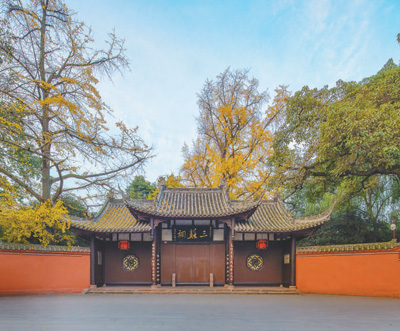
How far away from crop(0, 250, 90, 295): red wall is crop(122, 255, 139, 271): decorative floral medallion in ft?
4.71

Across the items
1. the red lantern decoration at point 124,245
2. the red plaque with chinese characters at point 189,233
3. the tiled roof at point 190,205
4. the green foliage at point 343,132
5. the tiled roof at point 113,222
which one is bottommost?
the red lantern decoration at point 124,245

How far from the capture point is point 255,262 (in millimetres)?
11812

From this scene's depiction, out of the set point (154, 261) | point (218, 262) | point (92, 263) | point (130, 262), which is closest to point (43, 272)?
point (92, 263)

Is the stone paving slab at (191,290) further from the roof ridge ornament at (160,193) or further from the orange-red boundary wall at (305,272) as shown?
the roof ridge ornament at (160,193)

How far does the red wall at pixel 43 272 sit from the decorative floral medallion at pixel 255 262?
604 centimetres

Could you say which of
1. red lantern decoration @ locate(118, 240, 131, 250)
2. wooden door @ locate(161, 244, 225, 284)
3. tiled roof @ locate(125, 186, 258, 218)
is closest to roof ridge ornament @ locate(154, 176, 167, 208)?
tiled roof @ locate(125, 186, 258, 218)

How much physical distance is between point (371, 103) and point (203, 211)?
6696mm

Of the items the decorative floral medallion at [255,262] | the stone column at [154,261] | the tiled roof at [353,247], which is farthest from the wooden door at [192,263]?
the tiled roof at [353,247]

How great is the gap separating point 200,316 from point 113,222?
6.66m

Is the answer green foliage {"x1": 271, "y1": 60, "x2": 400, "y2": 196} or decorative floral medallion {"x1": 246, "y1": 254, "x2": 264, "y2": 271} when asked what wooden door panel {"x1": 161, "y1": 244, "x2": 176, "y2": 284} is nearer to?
decorative floral medallion {"x1": 246, "y1": 254, "x2": 264, "y2": 271}

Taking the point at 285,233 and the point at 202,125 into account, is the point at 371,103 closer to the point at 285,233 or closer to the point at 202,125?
the point at 285,233

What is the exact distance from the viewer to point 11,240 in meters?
10.1

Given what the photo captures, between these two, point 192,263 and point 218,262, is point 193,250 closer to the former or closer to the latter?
point 192,263

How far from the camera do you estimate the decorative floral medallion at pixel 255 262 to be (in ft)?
38.6
